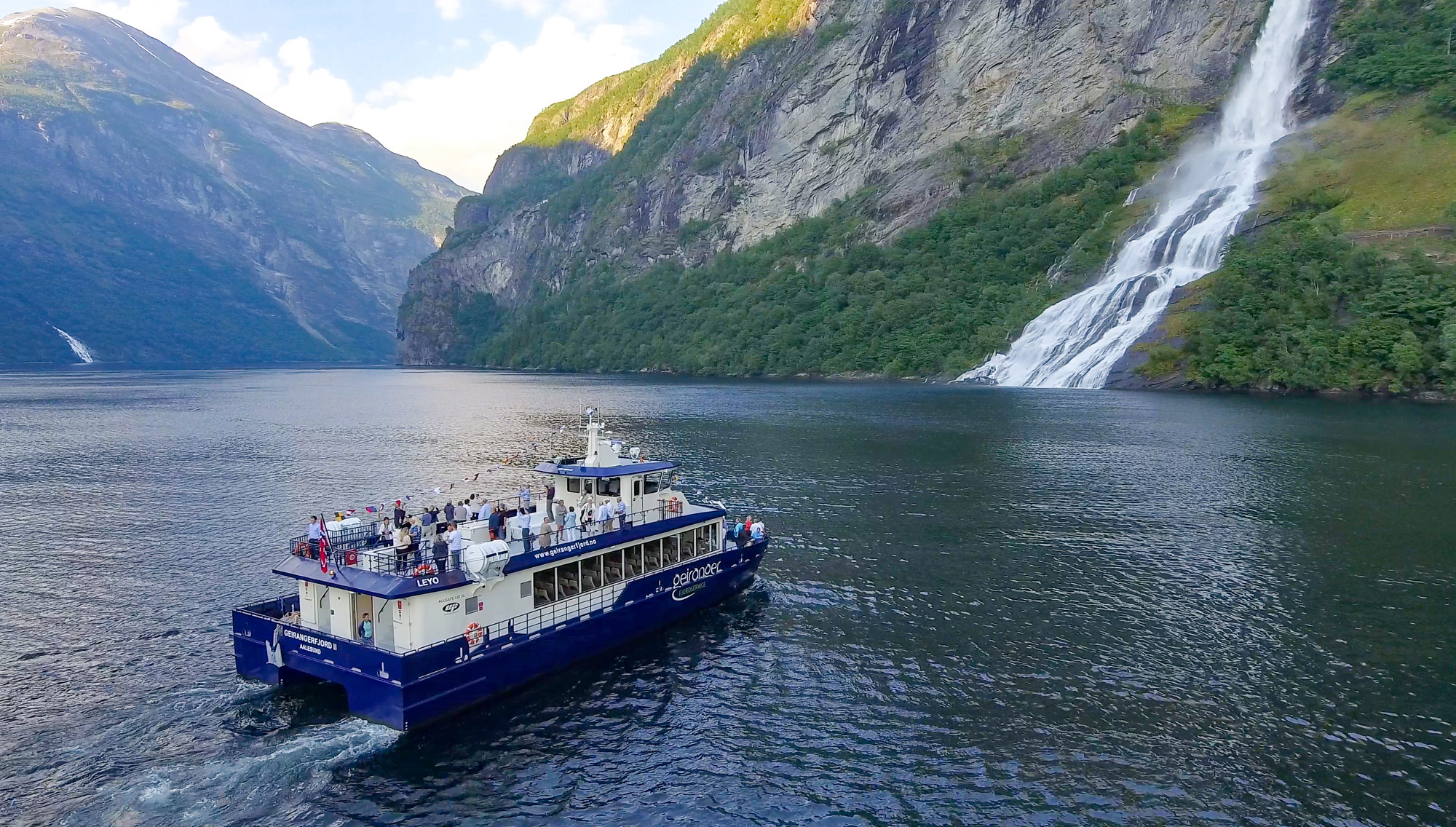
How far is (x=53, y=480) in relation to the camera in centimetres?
5881

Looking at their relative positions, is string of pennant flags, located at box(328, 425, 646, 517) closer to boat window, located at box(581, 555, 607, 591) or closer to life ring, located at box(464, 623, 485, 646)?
boat window, located at box(581, 555, 607, 591)

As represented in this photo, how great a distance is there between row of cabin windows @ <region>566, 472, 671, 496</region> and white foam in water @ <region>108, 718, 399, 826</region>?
11202 millimetres

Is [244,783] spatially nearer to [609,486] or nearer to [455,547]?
[455,547]

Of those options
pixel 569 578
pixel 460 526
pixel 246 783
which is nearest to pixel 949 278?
pixel 569 578

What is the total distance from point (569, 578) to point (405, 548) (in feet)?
17.3

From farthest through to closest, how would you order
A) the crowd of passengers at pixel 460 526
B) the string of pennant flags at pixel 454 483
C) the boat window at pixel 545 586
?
the string of pennant flags at pixel 454 483 → the boat window at pixel 545 586 → the crowd of passengers at pixel 460 526

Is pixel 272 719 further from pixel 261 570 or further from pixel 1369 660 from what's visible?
pixel 1369 660

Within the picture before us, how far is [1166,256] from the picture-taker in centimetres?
12619

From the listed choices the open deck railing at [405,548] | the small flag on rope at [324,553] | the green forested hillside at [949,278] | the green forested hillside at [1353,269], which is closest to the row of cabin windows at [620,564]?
the open deck railing at [405,548]

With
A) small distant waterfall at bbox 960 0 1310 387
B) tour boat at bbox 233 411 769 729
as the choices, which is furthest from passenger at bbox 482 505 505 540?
small distant waterfall at bbox 960 0 1310 387

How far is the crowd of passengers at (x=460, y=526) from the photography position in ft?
81.0

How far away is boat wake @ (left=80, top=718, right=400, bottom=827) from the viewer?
727 inches

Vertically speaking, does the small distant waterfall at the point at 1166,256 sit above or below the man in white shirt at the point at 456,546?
above

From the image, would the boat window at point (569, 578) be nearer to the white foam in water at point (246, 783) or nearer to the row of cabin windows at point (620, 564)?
the row of cabin windows at point (620, 564)
